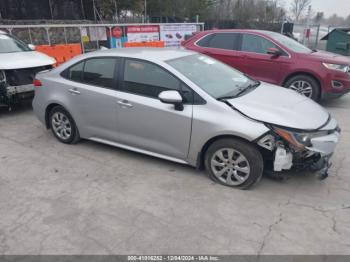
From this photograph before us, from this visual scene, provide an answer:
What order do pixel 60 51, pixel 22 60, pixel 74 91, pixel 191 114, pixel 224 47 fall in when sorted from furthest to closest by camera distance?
pixel 60 51, pixel 224 47, pixel 22 60, pixel 74 91, pixel 191 114

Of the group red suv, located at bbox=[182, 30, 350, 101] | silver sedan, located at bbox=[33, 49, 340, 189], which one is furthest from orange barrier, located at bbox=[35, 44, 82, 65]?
silver sedan, located at bbox=[33, 49, 340, 189]

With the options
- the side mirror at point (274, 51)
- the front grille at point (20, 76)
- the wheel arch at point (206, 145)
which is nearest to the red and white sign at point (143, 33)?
the front grille at point (20, 76)

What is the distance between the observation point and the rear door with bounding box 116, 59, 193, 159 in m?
3.89

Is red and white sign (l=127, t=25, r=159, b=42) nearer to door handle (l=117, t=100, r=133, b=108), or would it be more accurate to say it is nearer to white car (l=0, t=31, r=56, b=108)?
white car (l=0, t=31, r=56, b=108)

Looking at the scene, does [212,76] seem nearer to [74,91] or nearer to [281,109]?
[281,109]

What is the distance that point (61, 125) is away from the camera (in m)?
5.16

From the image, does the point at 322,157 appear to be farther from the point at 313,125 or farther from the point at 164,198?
the point at 164,198

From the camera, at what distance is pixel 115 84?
14.4ft

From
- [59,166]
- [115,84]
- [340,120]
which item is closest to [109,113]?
[115,84]

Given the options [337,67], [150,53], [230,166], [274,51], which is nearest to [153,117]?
[150,53]

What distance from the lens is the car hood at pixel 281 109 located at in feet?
11.5

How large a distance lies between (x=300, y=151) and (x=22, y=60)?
6.06 meters

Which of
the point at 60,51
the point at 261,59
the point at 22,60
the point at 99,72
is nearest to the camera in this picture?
the point at 99,72

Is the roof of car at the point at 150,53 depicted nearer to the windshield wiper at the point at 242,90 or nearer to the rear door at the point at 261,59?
the windshield wiper at the point at 242,90
